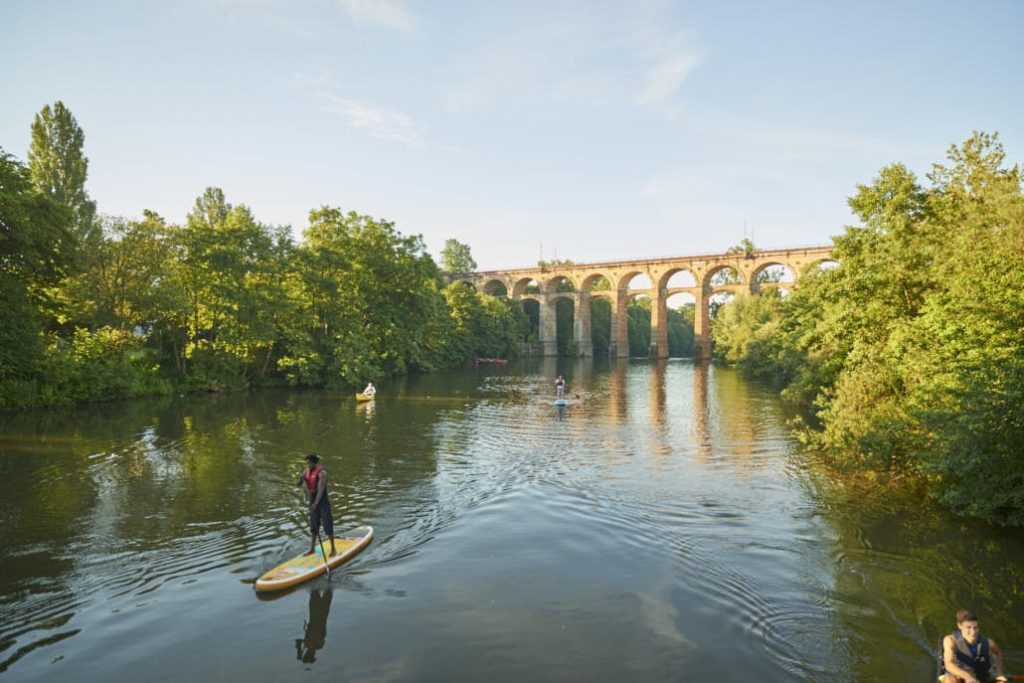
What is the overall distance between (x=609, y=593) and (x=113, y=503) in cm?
1151

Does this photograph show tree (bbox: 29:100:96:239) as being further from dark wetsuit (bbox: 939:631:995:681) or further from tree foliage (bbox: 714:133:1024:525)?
dark wetsuit (bbox: 939:631:995:681)

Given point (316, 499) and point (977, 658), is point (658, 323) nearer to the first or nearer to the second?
point (316, 499)

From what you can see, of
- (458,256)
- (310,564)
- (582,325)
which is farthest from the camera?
(458,256)

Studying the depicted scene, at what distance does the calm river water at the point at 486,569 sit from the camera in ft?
24.8

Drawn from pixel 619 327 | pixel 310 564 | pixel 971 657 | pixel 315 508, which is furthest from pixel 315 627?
pixel 619 327

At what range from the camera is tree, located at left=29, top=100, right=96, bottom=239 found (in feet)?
149

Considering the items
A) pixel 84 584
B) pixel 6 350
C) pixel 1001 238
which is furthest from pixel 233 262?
pixel 1001 238

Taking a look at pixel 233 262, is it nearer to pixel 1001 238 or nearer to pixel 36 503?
pixel 36 503

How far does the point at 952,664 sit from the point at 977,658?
24cm

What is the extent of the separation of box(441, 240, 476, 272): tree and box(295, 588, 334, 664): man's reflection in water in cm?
11472

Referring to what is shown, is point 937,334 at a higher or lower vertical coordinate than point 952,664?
higher

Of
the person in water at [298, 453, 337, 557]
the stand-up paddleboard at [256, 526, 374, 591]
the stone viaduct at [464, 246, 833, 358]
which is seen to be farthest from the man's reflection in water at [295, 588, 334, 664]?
the stone viaduct at [464, 246, 833, 358]

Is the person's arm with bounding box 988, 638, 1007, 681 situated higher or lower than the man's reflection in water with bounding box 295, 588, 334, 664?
higher

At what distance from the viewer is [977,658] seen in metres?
6.28
